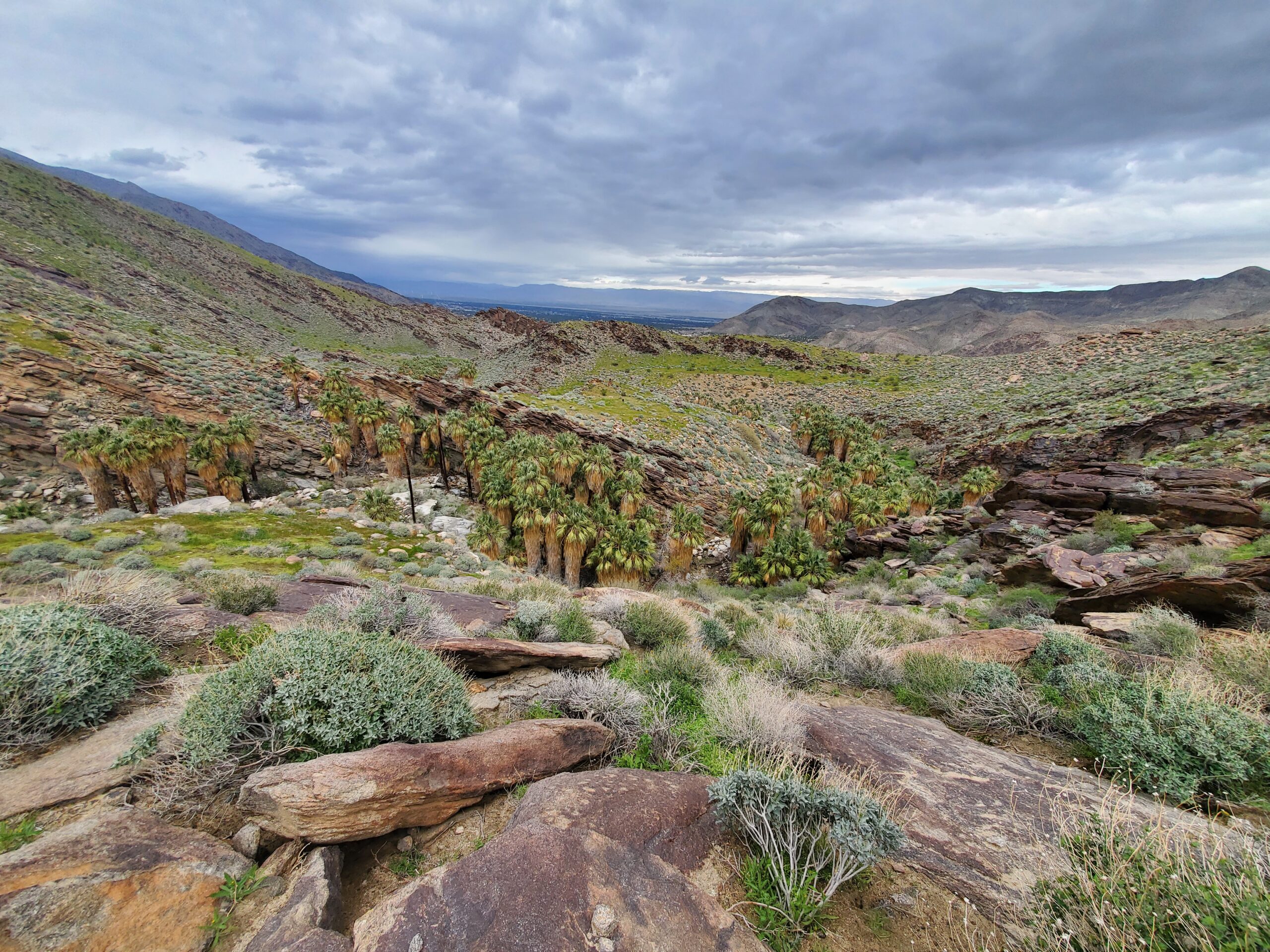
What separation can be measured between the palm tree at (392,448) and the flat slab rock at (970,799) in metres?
39.6

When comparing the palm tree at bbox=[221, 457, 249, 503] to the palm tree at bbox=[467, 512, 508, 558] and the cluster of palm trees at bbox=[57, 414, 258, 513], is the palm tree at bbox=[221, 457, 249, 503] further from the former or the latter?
the palm tree at bbox=[467, 512, 508, 558]

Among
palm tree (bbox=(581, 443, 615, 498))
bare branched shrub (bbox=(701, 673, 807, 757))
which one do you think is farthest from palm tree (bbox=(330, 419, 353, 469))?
bare branched shrub (bbox=(701, 673, 807, 757))

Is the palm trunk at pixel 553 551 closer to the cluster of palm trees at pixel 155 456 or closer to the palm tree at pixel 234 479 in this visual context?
the palm tree at pixel 234 479

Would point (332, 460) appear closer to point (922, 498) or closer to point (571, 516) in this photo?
point (571, 516)

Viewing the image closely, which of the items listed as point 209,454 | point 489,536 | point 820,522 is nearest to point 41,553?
point 209,454

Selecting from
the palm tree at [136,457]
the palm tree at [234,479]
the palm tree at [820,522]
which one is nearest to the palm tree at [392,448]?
the palm tree at [234,479]

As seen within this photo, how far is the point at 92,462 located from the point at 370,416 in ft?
53.9

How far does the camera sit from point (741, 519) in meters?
33.7

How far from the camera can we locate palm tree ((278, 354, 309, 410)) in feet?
155

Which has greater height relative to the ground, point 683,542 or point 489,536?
point 489,536

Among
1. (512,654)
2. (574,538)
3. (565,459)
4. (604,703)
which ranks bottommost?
(574,538)

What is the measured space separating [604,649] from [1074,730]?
24.5ft

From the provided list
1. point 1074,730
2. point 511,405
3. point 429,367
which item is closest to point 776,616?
point 1074,730

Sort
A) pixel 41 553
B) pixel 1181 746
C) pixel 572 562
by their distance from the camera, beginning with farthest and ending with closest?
Answer: pixel 572 562 → pixel 41 553 → pixel 1181 746
